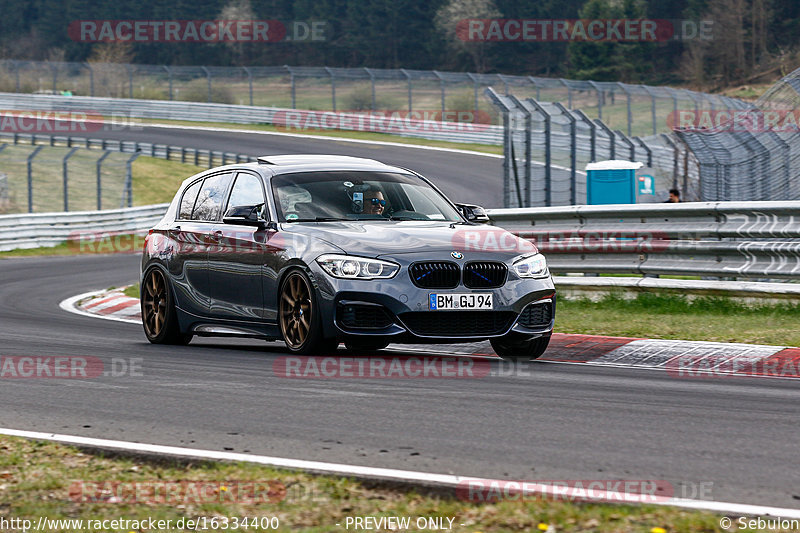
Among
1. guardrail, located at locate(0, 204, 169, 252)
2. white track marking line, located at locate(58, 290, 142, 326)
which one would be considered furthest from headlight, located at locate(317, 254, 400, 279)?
guardrail, located at locate(0, 204, 169, 252)

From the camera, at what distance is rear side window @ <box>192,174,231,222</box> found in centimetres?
1102

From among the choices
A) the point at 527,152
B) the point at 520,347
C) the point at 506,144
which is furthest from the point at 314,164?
the point at 506,144

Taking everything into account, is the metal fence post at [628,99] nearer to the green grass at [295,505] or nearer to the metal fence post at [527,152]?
the metal fence post at [527,152]

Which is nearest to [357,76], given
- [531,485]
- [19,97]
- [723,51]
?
[19,97]

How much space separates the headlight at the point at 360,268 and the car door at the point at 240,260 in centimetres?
99

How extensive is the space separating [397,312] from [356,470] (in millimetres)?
3599

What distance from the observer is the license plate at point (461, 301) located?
8.95 m

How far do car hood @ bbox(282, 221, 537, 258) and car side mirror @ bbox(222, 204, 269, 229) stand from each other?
260 mm

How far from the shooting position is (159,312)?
1148 cm

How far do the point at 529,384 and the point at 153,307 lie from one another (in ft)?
15.7

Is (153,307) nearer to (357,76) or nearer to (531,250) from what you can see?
(531,250)

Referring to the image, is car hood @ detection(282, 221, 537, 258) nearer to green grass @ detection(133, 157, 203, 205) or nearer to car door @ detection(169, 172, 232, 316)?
car door @ detection(169, 172, 232, 316)

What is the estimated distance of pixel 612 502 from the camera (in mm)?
4664

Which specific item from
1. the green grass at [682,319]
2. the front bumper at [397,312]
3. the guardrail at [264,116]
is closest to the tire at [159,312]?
the front bumper at [397,312]
